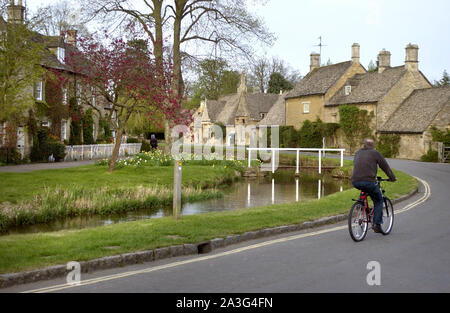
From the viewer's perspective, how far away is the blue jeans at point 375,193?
10000 mm

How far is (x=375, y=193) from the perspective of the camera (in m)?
10.1

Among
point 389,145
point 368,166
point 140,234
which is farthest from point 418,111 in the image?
point 140,234

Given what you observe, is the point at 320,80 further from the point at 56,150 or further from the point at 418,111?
the point at 56,150

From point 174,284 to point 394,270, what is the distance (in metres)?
3.34

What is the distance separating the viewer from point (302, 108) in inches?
2247

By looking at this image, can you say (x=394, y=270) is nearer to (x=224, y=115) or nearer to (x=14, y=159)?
(x=14, y=159)

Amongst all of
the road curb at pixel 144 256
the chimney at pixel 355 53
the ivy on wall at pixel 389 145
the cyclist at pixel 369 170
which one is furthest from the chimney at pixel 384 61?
the cyclist at pixel 369 170

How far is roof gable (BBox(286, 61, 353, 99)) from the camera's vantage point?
178 ft

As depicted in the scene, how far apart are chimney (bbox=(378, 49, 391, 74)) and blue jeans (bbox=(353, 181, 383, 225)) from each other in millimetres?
43288

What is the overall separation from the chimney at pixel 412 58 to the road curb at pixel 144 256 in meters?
39.3

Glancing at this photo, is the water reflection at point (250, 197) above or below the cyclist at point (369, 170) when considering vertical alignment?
below

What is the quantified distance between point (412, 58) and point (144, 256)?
44272mm

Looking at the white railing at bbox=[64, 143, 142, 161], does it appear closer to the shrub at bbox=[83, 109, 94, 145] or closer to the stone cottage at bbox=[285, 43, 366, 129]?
the shrub at bbox=[83, 109, 94, 145]

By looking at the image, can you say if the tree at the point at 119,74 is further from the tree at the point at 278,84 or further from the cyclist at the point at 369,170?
the tree at the point at 278,84
